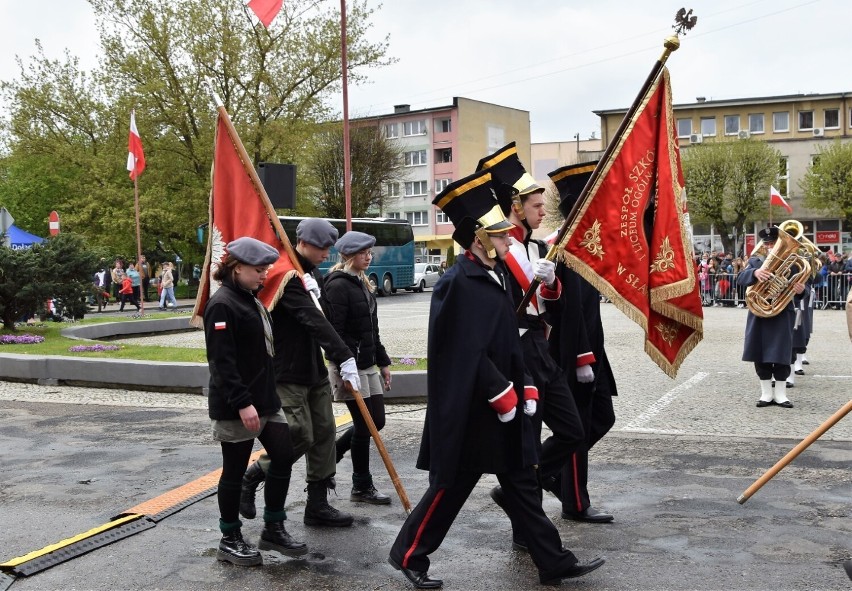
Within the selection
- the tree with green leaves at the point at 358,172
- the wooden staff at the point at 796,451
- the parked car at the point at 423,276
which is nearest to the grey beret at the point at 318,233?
the wooden staff at the point at 796,451

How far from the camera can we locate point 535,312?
534 cm

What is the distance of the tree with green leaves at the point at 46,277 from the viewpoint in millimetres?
17203

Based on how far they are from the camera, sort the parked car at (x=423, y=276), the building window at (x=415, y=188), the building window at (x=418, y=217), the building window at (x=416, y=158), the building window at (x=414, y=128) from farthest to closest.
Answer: the building window at (x=415, y=188)
the building window at (x=418, y=217)
the building window at (x=416, y=158)
the building window at (x=414, y=128)
the parked car at (x=423, y=276)

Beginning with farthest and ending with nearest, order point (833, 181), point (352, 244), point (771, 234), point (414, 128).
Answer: point (414, 128), point (833, 181), point (771, 234), point (352, 244)

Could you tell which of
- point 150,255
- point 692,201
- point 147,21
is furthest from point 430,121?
point 147,21

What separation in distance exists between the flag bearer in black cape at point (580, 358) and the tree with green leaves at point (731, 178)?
50739mm

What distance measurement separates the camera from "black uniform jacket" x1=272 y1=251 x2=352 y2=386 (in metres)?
5.59

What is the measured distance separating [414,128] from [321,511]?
7668 cm

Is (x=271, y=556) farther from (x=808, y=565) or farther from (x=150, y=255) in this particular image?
(x=150, y=255)

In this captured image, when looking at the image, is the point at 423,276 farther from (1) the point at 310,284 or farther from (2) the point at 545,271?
(2) the point at 545,271

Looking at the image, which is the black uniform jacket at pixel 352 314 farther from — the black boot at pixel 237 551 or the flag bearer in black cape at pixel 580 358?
the black boot at pixel 237 551

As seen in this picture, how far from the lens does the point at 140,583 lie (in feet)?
15.7

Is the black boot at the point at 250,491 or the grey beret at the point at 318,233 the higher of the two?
the grey beret at the point at 318,233

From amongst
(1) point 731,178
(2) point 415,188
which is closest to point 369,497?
(1) point 731,178
